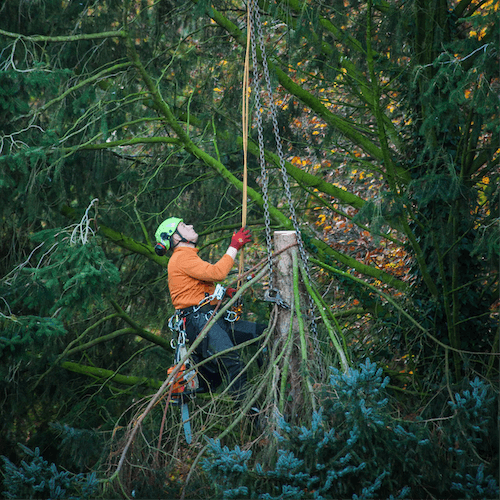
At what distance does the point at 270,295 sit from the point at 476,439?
1309mm

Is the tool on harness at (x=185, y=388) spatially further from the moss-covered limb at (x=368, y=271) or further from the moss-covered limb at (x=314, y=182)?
the moss-covered limb at (x=314, y=182)

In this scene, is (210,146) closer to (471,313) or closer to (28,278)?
(28,278)

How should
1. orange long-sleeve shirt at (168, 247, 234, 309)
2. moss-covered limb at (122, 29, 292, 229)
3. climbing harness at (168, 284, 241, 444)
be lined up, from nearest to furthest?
climbing harness at (168, 284, 241, 444)
orange long-sleeve shirt at (168, 247, 234, 309)
moss-covered limb at (122, 29, 292, 229)

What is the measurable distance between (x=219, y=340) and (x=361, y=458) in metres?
1.71

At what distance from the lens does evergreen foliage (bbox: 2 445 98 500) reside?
2.88m

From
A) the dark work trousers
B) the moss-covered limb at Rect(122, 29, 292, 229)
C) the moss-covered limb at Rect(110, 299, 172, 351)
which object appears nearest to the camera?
the dark work trousers

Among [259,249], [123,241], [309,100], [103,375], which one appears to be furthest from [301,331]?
[259,249]

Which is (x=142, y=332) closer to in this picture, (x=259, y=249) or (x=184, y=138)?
(x=184, y=138)

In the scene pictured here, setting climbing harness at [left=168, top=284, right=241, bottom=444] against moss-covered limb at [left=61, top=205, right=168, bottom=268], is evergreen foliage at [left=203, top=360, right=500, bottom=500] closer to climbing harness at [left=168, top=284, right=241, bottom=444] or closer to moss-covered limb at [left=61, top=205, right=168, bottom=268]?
climbing harness at [left=168, top=284, right=241, bottom=444]

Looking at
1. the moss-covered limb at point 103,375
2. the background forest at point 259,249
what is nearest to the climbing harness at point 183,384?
the background forest at point 259,249

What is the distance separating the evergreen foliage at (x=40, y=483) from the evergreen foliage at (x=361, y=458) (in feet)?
2.28

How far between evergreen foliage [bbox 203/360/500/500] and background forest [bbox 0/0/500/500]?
0.03 feet

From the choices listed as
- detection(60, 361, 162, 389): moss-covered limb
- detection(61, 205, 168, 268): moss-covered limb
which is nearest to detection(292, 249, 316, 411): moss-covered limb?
detection(61, 205, 168, 268): moss-covered limb

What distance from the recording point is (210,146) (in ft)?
22.2
